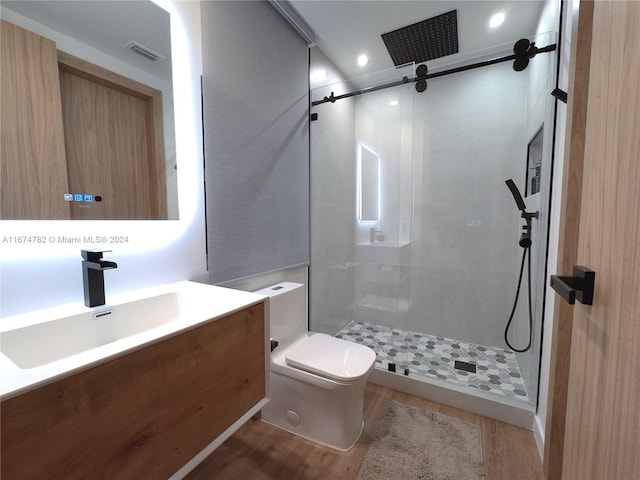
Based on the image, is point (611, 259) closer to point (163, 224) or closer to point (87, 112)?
point (163, 224)

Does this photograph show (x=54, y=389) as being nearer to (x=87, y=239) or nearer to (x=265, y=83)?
(x=87, y=239)

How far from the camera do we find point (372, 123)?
2.31 meters

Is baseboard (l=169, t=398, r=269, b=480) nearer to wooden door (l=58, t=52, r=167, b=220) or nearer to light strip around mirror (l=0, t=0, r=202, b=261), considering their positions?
light strip around mirror (l=0, t=0, r=202, b=261)

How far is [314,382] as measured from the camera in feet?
4.53

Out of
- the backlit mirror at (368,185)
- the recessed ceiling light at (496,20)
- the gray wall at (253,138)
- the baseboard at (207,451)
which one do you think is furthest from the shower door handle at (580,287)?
the recessed ceiling light at (496,20)

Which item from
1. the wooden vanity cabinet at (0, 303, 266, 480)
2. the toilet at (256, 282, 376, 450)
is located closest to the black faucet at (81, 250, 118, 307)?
the wooden vanity cabinet at (0, 303, 266, 480)

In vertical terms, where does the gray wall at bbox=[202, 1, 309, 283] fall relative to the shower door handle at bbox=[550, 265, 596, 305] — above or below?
→ above

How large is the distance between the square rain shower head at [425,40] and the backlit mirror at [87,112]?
5.17 feet

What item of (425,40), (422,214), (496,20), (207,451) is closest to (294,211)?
(422,214)

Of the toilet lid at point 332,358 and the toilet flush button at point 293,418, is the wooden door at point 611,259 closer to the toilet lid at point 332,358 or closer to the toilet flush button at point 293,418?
the toilet lid at point 332,358

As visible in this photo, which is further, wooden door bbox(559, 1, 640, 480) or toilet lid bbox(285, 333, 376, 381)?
toilet lid bbox(285, 333, 376, 381)

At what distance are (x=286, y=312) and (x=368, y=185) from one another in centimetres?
137

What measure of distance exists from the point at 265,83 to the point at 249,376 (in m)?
1.67

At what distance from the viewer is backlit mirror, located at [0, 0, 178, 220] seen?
2.80ft
